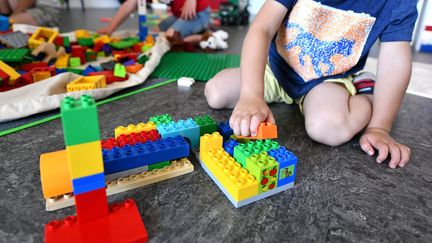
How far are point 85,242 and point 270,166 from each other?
0.29 m

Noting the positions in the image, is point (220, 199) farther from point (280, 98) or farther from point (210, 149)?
point (280, 98)

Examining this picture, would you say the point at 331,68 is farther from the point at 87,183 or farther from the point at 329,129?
the point at 87,183

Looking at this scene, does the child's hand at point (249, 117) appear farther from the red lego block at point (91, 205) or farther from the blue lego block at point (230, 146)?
the red lego block at point (91, 205)

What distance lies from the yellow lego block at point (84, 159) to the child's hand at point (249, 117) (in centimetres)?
26

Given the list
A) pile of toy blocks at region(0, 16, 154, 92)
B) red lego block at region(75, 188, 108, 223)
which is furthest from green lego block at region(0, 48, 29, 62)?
red lego block at region(75, 188, 108, 223)

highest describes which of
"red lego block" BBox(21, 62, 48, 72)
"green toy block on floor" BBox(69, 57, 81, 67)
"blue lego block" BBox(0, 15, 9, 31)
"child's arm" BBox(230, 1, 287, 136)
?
"child's arm" BBox(230, 1, 287, 136)

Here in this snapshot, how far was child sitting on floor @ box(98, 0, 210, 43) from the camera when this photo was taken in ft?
6.04

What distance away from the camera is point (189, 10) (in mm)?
1884

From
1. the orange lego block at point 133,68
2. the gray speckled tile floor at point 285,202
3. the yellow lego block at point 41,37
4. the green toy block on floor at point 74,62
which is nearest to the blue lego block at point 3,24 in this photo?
the yellow lego block at point 41,37

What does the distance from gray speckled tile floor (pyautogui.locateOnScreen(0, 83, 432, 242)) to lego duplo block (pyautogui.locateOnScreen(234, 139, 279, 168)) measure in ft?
0.23

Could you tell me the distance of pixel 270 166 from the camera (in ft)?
1.79

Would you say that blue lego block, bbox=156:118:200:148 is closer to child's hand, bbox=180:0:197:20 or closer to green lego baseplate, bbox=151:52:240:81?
green lego baseplate, bbox=151:52:240:81

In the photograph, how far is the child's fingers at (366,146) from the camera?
0.74 meters

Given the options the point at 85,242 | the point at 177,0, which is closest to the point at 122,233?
the point at 85,242
